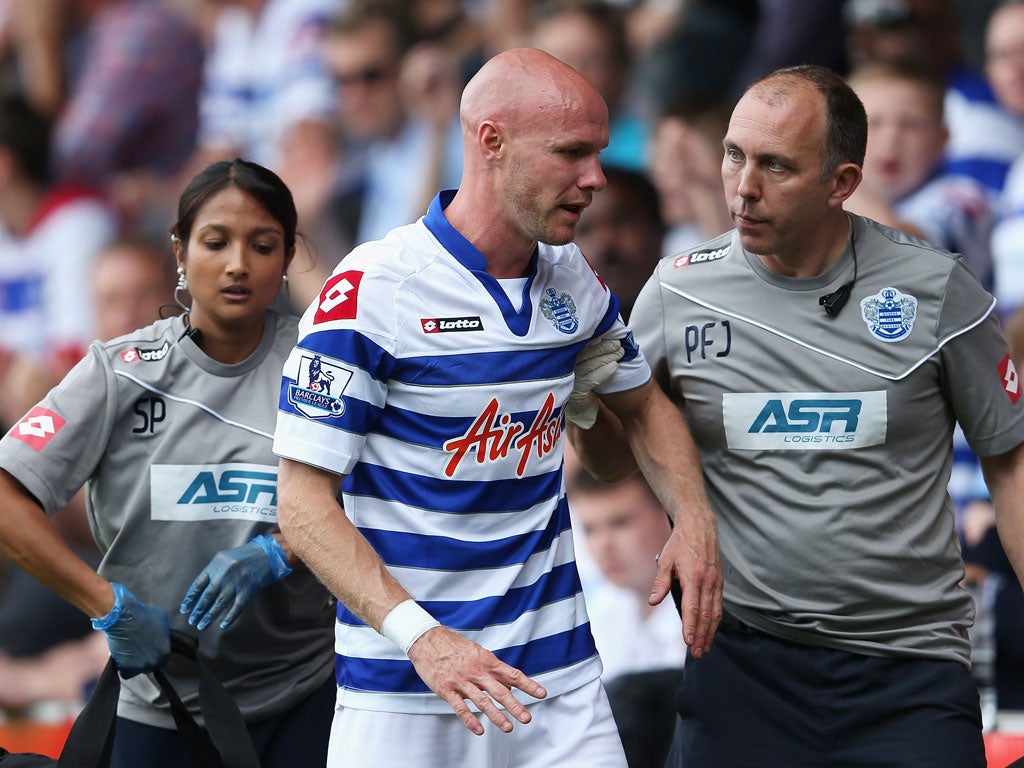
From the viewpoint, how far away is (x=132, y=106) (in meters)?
8.72

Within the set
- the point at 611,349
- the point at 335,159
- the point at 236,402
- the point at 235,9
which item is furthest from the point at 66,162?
the point at 611,349

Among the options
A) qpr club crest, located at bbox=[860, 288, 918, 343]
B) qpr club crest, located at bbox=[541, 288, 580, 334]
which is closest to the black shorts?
qpr club crest, located at bbox=[860, 288, 918, 343]

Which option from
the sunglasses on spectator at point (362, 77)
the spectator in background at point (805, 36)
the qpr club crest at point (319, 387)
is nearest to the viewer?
the qpr club crest at point (319, 387)

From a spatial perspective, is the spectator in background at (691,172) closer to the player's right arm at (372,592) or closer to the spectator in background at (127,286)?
the spectator in background at (127,286)

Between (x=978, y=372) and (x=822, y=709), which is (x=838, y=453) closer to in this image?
(x=978, y=372)

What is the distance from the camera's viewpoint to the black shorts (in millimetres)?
3168

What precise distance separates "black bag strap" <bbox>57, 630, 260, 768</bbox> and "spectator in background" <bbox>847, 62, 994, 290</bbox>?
3.47 metres

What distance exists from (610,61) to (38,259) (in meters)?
3.91

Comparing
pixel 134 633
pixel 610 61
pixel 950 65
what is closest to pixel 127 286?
pixel 610 61

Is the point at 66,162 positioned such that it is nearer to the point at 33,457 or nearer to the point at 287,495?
the point at 33,457

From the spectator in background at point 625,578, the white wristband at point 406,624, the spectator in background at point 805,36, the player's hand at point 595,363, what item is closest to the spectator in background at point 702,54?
the spectator in background at point 805,36

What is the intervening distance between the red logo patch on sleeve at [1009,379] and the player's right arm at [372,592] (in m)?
1.33

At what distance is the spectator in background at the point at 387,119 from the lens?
7234mm

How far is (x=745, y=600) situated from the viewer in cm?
333
